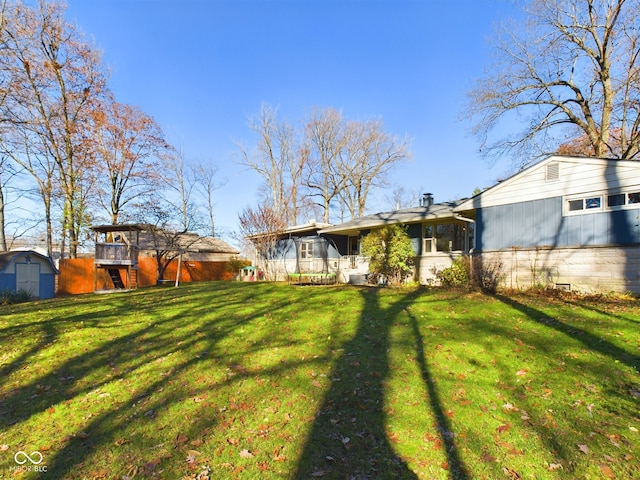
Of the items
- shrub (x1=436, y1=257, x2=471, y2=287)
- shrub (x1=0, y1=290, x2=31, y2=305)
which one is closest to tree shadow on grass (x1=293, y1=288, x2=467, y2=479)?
shrub (x1=436, y1=257, x2=471, y2=287)

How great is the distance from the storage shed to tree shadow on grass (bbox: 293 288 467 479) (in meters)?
17.4

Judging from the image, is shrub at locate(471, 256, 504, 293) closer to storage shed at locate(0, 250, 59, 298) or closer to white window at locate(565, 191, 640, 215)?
white window at locate(565, 191, 640, 215)

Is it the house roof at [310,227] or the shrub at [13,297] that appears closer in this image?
the shrub at [13,297]

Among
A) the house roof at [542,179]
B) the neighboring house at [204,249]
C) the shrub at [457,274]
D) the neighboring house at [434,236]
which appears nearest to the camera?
the house roof at [542,179]

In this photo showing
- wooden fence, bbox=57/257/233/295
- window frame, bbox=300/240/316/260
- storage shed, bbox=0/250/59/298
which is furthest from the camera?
window frame, bbox=300/240/316/260

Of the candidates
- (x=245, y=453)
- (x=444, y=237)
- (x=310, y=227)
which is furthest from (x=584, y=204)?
(x=310, y=227)

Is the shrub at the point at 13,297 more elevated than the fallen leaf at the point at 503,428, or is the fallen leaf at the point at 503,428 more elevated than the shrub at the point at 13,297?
the shrub at the point at 13,297

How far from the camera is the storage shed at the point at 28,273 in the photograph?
16.0m

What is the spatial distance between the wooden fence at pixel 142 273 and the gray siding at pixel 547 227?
20156 millimetres

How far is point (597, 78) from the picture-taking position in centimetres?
1867

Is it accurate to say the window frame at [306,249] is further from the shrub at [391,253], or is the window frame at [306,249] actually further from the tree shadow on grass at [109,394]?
the tree shadow on grass at [109,394]

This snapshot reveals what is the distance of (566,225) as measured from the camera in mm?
11242

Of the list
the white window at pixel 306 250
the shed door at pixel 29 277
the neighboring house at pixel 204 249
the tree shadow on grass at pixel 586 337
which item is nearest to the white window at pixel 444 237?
the tree shadow on grass at pixel 586 337

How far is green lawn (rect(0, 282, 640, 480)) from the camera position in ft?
11.3
